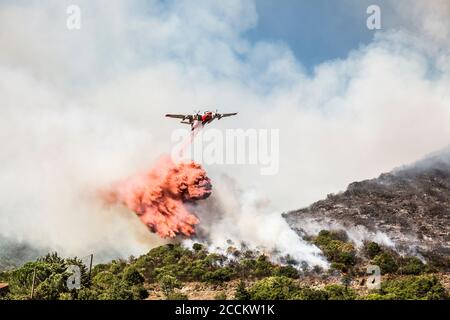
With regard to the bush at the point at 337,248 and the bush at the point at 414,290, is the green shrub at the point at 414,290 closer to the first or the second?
the bush at the point at 414,290

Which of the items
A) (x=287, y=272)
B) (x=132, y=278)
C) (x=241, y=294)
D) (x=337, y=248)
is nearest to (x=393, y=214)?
(x=337, y=248)

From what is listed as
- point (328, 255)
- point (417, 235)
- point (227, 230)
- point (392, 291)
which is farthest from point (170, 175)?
point (417, 235)

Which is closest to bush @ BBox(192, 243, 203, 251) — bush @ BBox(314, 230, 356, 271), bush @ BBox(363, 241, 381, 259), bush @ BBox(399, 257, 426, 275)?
bush @ BBox(314, 230, 356, 271)

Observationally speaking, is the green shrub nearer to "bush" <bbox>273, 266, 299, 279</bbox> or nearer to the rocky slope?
"bush" <bbox>273, 266, 299, 279</bbox>

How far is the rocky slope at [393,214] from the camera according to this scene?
134 meters

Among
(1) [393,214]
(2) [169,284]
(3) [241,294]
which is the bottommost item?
(3) [241,294]

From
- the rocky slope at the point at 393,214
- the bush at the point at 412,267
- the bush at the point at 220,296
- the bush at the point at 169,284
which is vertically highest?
the rocky slope at the point at 393,214

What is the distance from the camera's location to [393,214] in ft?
519

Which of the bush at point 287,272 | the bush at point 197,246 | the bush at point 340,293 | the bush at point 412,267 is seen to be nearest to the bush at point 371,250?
the bush at point 412,267

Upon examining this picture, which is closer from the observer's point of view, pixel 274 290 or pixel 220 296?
pixel 274 290

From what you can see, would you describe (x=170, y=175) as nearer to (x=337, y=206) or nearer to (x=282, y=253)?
(x=282, y=253)

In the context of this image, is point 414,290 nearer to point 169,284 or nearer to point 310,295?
point 310,295
